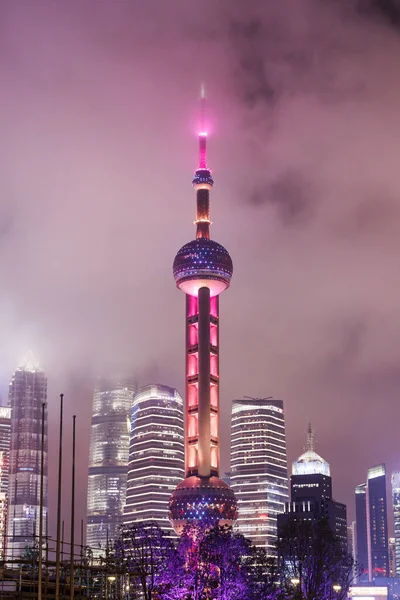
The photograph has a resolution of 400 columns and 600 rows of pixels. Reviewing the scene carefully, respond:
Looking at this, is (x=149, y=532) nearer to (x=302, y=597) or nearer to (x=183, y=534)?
(x=183, y=534)

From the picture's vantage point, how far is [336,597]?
136250mm

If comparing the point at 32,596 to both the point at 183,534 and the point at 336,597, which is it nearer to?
the point at 183,534

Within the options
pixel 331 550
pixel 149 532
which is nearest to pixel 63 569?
pixel 149 532

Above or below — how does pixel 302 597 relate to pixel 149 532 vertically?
below

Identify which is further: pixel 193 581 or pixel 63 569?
pixel 193 581

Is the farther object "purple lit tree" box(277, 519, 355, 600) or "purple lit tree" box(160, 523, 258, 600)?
"purple lit tree" box(277, 519, 355, 600)

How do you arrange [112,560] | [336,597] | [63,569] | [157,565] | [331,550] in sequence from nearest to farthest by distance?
[63,569]
[112,560]
[157,565]
[331,550]
[336,597]

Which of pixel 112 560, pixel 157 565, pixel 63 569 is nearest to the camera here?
pixel 63 569

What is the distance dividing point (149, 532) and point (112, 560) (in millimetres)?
24260

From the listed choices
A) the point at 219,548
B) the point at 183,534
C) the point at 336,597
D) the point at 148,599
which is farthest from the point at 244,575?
the point at 336,597

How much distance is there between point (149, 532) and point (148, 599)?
21.1 meters

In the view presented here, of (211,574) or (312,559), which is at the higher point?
(312,559)

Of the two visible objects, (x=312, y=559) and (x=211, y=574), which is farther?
(x=312, y=559)

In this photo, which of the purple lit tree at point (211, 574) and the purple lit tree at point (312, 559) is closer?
the purple lit tree at point (211, 574)
